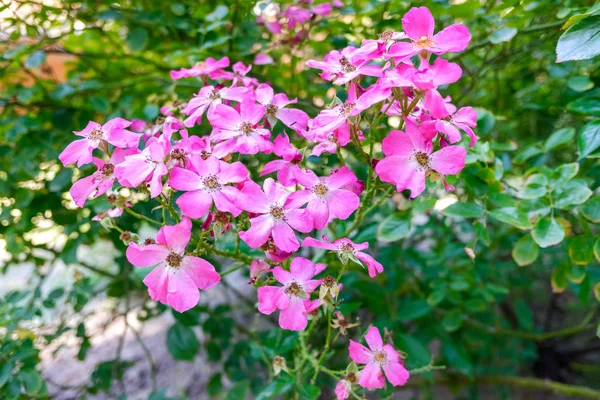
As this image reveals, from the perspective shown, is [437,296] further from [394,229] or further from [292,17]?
[292,17]

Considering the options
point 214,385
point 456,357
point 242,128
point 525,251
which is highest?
point 242,128

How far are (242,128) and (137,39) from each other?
2.22ft

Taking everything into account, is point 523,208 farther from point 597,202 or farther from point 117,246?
point 117,246

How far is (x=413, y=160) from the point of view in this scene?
57 centimetres

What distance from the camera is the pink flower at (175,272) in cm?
56

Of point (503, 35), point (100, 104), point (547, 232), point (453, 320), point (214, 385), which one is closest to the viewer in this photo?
point (547, 232)

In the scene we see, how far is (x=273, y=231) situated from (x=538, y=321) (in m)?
1.85

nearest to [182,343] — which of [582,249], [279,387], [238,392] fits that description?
[238,392]

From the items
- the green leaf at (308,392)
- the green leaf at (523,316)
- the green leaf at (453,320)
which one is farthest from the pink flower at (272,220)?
the green leaf at (523,316)

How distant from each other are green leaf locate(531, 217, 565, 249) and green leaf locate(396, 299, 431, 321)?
45 centimetres

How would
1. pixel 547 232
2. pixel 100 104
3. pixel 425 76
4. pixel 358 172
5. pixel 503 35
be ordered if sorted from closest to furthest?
1. pixel 425 76
2. pixel 547 232
3. pixel 503 35
4. pixel 358 172
5. pixel 100 104

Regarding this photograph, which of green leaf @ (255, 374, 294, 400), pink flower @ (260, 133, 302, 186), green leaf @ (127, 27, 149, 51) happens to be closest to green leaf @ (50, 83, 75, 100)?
green leaf @ (127, 27, 149, 51)

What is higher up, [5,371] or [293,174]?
[293,174]

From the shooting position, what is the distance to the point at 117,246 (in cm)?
118
